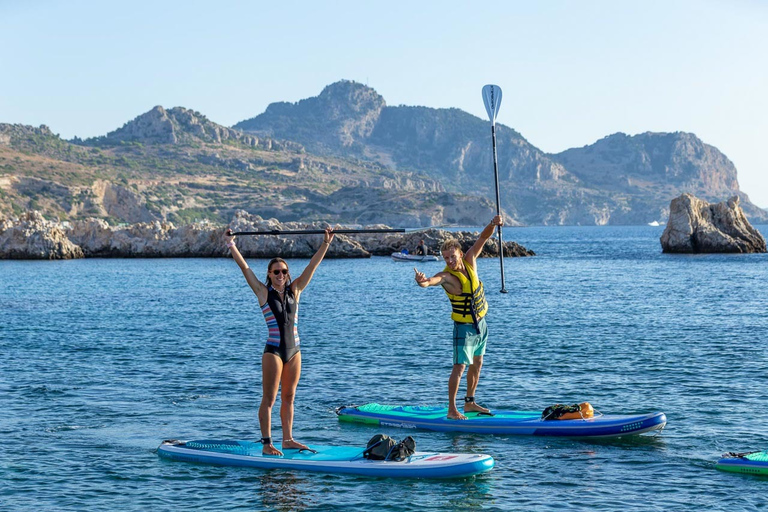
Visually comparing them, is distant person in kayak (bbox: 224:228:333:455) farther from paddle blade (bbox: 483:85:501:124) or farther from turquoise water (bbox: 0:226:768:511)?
paddle blade (bbox: 483:85:501:124)

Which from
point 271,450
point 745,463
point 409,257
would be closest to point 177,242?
point 409,257

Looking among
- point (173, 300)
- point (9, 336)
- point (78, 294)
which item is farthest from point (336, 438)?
point (78, 294)

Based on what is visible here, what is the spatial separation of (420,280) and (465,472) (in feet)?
9.05

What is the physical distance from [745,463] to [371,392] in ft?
28.4

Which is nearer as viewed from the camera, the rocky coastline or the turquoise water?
the turquoise water

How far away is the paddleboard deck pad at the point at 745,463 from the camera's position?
12742 millimetres

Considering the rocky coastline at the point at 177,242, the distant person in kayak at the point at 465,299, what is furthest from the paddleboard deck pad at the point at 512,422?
the rocky coastline at the point at 177,242

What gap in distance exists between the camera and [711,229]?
92750mm

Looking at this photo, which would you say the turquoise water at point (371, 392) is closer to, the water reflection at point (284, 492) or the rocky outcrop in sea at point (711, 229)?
the water reflection at point (284, 492)

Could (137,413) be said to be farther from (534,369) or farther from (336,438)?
(534,369)

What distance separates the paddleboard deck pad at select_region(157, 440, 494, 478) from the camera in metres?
12.8

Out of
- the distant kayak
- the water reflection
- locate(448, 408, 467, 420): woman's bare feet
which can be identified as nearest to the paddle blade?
locate(448, 408, 467, 420): woman's bare feet

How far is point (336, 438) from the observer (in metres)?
15.4

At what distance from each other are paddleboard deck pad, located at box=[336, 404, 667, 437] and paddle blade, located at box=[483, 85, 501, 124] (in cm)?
735
